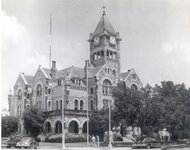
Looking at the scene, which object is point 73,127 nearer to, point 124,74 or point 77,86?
point 77,86

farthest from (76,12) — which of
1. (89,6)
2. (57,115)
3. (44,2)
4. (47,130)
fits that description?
(47,130)

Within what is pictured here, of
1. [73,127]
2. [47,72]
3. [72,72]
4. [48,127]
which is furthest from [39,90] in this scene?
[73,127]

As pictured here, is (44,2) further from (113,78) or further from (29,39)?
(113,78)

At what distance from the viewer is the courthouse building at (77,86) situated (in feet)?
178

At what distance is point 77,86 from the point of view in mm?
56625

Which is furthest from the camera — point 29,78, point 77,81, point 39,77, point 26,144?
point 29,78

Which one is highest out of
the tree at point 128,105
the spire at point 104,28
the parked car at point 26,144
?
the spire at point 104,28

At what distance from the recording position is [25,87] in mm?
61469

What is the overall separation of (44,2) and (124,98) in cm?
2294

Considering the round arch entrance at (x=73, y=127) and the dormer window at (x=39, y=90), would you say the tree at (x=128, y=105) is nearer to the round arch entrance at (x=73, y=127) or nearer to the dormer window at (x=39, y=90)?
the round arch entrance at (x=73, y=127)

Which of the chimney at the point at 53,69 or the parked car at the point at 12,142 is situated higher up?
the chimney at the point at 53,69

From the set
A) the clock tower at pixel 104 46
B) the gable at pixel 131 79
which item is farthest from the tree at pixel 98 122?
the clock tower at pixel 104 46

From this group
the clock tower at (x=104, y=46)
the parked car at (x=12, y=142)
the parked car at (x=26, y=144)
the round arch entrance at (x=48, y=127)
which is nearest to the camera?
the parked car at (x=26, y=144)

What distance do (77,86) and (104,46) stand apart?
32.5 feet
